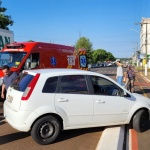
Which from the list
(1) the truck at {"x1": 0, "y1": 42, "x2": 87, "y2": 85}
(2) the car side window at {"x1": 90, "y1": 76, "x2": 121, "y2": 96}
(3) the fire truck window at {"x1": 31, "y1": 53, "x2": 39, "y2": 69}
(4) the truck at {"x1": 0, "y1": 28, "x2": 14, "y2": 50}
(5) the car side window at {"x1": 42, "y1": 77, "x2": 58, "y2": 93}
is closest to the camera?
(5) the car side window at {"x1": 42, "y1": 77, "x2": 58, "y2": 93}

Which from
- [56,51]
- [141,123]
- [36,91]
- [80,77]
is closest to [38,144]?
[36,91]

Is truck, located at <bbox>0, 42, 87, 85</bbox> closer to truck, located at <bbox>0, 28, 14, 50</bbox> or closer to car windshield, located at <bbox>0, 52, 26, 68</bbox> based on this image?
car windshield, located at <bbox>0, 52, 26, 68</bbox>

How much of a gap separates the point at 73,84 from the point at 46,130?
3.65 ft

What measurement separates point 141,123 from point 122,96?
2.86 feet

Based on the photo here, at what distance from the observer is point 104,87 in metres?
6.62

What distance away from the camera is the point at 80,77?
6074mm

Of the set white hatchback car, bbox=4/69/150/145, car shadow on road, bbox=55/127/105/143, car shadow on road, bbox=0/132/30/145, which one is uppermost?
white hatchback car, bbox=4/69/150/145

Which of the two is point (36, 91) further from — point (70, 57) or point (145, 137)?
point (70, 57)

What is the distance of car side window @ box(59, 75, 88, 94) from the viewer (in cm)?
582

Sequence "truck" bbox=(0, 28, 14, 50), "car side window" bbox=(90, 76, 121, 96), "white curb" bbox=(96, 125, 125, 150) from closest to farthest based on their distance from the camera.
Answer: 1. "white curb" bbox=(96, 125, 125, 150)
2. "car side window" bbox=(90, 76, 121, 96)
3. "truck" bbox=(0, 28, 14, 50)

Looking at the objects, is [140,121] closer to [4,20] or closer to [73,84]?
[73,84]

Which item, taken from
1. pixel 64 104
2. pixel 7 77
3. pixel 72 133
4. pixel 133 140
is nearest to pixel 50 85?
pixel 64 104

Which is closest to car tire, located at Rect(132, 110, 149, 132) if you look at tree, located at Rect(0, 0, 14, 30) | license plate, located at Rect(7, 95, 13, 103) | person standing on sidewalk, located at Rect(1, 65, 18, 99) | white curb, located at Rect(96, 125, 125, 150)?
white curb, located at Rect(96, 125, 125, 150)

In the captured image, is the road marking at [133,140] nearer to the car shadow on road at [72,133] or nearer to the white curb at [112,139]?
the white curb at [112,139]
